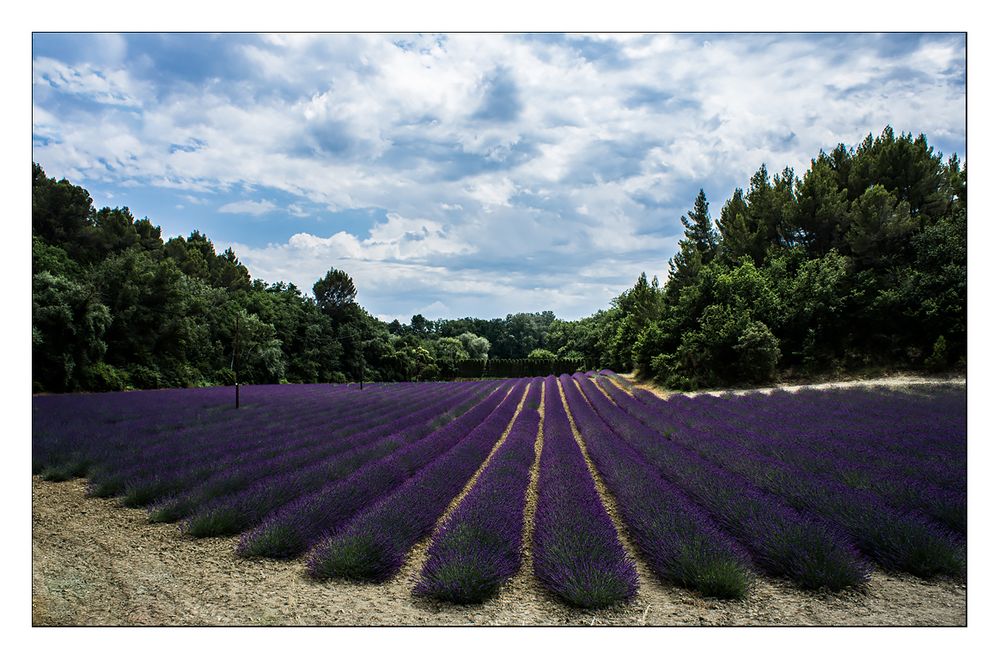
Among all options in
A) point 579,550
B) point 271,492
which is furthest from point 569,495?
point 271,492

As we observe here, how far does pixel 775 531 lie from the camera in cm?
319

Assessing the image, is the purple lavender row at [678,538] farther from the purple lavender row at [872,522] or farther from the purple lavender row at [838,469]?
the purple lavender row at [838,469]

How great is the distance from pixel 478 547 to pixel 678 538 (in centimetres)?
135

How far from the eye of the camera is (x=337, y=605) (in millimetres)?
2650

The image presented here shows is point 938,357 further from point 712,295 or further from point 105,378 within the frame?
point 712,295

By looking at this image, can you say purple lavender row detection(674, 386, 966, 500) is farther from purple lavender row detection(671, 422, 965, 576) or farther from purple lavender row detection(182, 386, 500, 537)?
purple lavender row detection(182, 386, 500, 537)

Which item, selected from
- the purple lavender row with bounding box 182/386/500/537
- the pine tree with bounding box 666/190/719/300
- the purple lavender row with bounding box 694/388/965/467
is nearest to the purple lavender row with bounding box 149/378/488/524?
the purple lavender row with bounding box 182/386/500/537

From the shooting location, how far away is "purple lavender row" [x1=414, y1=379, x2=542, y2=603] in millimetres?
2641

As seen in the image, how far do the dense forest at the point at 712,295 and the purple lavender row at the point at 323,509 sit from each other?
3.14 meters

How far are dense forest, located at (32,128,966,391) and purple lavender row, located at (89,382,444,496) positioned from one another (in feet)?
3.83

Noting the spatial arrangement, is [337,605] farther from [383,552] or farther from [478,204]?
[478,204]

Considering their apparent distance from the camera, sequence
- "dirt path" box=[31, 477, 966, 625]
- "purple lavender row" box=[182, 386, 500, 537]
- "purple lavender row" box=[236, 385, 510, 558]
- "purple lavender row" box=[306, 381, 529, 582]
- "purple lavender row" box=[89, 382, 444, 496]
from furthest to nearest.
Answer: "purple lavender row" box=[89, 382, 444, 496] < "purple lavender row" box=[182, 386, 500, 537] < "purple lavender row" box=[236, 385, 510, 558] < "purple lavender row" box=[306, 381, 529, 582] < "dirt path" box=[31, 477, 966, 625]

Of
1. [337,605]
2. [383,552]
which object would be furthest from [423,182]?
[337,605]
